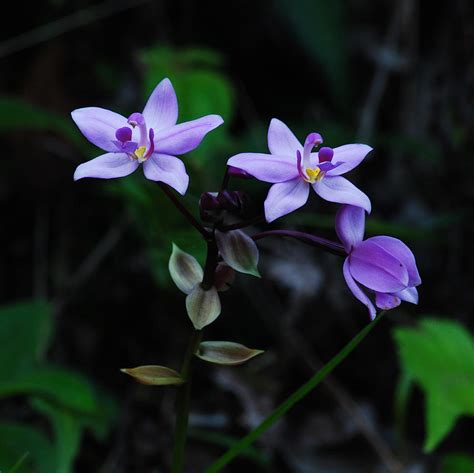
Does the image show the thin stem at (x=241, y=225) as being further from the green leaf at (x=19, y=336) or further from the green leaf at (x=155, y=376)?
the green leaf at (x=19, y=336)

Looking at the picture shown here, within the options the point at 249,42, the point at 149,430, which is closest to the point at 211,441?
the point at 149,430

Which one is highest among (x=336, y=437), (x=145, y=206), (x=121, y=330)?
(x=145, y=206)

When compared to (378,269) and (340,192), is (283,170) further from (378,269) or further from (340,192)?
(378,269)

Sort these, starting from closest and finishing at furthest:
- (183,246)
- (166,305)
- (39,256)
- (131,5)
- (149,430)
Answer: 1. (183,246)
2. (149,430)
3. (166,305)
4. (39,256)
5. (131,5)

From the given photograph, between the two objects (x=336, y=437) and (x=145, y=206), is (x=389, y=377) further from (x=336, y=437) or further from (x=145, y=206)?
(x=145, y=206)

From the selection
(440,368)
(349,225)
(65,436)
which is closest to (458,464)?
(440,368)

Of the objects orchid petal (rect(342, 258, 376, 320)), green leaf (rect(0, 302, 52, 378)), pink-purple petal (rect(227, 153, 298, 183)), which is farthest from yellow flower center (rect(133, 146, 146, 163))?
green leaf (rect(0, 302, 52, 378))
